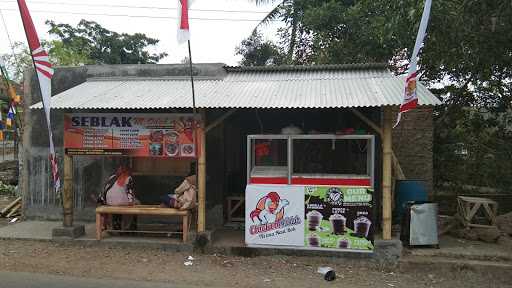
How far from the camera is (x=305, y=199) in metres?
7.16

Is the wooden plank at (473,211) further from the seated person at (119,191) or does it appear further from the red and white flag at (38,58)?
the red and white flag at (38,58)

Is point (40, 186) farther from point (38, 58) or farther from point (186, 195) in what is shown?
point (186, 195)

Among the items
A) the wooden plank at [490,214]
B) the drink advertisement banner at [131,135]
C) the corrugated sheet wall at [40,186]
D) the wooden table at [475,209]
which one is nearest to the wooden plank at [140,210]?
the drink advertisement banner at [131,135]

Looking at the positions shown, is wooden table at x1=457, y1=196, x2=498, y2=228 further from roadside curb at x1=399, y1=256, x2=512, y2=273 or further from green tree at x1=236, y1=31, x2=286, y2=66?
green tree at x1=236, y1=31, x2=286, y2=66

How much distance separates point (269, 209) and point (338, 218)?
3.59 ft

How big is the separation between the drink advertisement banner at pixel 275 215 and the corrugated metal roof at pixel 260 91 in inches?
55.2

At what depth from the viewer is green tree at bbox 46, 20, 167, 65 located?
34469 millimetres

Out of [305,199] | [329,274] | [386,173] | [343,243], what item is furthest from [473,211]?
[329,274]

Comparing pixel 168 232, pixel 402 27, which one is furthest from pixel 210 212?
pixel 402 27

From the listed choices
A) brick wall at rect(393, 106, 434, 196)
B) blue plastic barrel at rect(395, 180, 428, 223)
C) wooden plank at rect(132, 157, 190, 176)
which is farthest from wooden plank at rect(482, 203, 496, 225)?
wooden plank at rect(132, 157, 190, 176)

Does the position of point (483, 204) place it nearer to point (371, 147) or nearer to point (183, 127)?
point (371, 147)

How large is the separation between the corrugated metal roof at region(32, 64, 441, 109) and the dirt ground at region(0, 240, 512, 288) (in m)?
2.41

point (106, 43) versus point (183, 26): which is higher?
point (106, 43)

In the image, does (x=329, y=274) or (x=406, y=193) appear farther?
(x=406, y=193)
